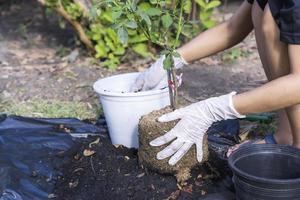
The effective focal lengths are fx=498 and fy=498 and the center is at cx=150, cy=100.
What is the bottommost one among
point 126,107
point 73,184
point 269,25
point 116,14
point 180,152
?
point 73,184

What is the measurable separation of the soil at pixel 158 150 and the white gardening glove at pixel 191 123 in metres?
0.02

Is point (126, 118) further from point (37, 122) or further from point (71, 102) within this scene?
point (71, 102)

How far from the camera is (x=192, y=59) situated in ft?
7.08

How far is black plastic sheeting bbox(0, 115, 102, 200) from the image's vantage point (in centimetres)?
190

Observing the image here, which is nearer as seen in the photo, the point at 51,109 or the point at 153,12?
the point at 153,12

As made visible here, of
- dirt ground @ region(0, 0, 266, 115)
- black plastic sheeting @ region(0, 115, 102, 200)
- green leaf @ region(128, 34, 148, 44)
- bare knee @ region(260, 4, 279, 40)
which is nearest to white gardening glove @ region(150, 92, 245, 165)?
bare knee @ region(260, 4, 279, 40)

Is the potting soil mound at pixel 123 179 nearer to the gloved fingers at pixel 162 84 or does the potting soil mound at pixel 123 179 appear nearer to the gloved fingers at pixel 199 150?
the gloved fingers at pixel 199 150

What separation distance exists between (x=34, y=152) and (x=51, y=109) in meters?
0.65

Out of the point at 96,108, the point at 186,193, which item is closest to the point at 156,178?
the point at 186,193

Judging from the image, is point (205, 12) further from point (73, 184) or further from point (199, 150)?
point (73, 184)

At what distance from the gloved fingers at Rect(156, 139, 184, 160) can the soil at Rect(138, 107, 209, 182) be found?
2cm

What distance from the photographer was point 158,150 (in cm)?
188

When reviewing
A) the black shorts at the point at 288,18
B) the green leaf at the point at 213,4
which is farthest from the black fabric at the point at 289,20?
the green leaf at the point at 213,4

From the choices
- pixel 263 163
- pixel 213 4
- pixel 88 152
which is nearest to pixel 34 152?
pixel 88 152
